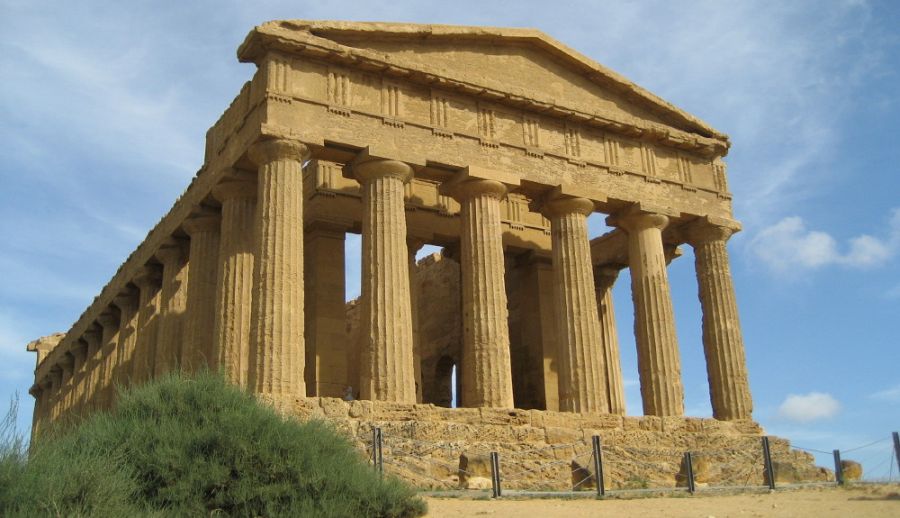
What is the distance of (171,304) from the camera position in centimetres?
2528

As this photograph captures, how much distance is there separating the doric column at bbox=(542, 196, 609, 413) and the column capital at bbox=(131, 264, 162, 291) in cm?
1161

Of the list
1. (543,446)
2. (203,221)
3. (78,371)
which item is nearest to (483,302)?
(543,446)

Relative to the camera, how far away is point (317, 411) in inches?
696

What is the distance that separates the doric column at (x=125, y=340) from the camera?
94.8 feet

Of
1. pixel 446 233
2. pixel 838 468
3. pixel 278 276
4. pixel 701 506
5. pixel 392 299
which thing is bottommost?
pixel 701 506

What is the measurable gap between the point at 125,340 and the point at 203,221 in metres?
8.21

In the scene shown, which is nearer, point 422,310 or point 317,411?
point 317,411

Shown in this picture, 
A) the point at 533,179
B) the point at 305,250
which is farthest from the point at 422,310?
the point at 533,179

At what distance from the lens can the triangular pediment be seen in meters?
21.1

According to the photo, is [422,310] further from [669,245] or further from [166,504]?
[166,504]

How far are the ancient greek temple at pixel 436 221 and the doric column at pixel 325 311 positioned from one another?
0.05 metres

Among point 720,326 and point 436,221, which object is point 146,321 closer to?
point 436,221

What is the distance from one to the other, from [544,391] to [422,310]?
722cm

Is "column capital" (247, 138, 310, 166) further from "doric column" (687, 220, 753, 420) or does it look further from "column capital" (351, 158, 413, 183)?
"doric column" (687, 220, 753, 420)
